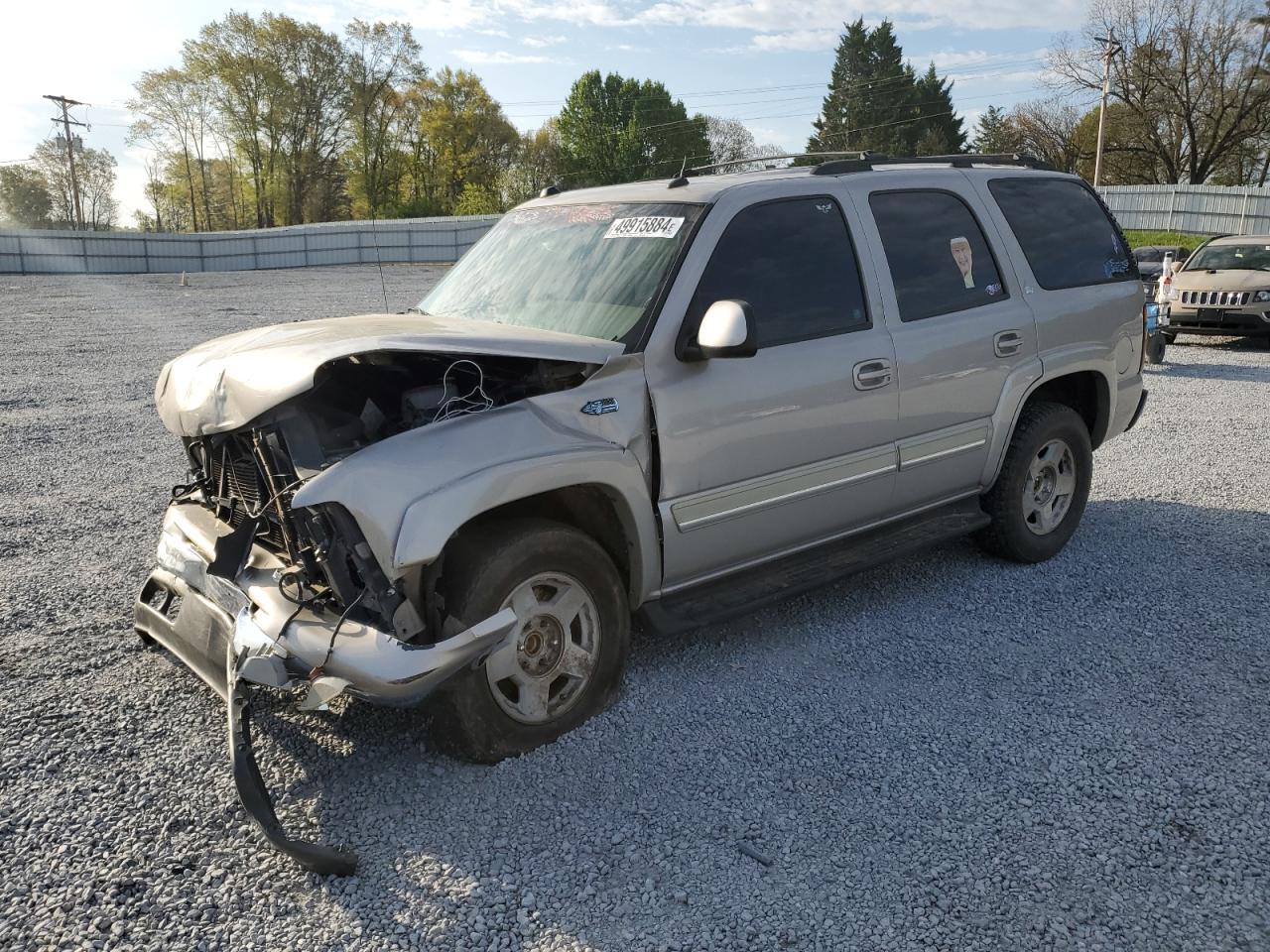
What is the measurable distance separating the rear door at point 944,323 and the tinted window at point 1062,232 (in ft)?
0.89

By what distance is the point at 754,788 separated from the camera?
3.28 meters

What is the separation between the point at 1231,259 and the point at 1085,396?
1156 centimetres

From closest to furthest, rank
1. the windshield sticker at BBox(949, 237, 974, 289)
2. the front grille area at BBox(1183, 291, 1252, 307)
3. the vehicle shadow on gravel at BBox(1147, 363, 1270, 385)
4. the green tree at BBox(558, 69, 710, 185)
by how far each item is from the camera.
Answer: the windshield sticker at BBox(949, 237, 974, 289), the vehicle shadow on gravel at BBox(1147, 363, 1270, 385), the front grille area at BBox(1183, 291, 1252, 307), the green tree at BBox(558, 69, 710, 185)

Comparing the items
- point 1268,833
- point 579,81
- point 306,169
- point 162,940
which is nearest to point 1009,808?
point 1268,833

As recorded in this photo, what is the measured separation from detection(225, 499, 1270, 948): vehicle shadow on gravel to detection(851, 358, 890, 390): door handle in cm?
114

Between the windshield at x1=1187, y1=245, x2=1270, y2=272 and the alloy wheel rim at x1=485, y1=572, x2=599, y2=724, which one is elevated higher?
the windshield at x1=1187, y1=245, x2=1270, y2=272

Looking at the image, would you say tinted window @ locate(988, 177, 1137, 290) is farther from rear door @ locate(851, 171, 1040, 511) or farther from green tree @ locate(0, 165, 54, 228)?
green tree @ locate(0, 165, 54, 228)

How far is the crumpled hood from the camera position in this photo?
3106 millimetres

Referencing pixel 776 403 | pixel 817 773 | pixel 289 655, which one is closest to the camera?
pixel 289 655

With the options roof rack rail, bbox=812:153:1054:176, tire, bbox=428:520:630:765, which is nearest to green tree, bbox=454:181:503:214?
roof rack rail, bbox=812:153:1054:176

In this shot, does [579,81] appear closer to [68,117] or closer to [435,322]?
[68,117]

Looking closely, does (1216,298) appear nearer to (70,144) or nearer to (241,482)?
(241,482)

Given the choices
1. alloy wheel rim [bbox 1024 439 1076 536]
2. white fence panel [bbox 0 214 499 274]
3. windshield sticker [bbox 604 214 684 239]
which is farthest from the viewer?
white fence panel [bbox 0 214 499 274]

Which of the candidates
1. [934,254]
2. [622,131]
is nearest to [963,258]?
[934,254]
